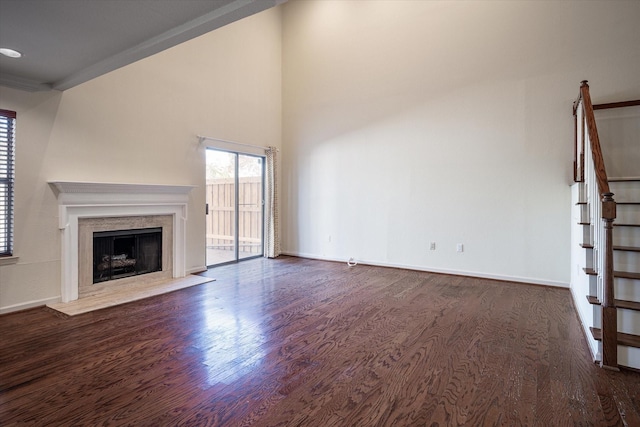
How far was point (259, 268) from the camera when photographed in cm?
591

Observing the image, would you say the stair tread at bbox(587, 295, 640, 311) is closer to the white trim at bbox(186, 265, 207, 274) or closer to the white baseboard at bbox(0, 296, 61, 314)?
the white trim at bbox(186, 265, 207, 274)

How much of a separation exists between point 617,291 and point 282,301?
3070mm

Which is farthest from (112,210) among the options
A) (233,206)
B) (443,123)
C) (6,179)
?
(443,123)

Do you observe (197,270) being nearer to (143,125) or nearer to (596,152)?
(143,125)

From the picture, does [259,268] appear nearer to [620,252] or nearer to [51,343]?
[51,343]

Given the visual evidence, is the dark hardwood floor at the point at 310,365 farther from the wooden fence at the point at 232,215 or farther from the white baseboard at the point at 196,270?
the wooden fence at the point at 232,215

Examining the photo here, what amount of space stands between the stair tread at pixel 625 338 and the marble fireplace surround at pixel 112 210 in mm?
4863

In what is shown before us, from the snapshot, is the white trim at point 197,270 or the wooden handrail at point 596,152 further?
the white trim at point 197,270

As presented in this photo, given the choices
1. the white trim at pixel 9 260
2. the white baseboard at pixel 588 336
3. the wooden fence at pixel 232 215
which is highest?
the wooden fence at pixel 232 215

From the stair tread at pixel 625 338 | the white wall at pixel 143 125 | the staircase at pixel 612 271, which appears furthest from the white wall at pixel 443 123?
the stair tread at pixel 625 338

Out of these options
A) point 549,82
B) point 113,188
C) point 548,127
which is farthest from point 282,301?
point 549,82

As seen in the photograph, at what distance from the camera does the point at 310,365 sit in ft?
8.12

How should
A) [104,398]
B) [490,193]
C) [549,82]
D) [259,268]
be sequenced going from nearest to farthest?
[104,398] < [549,82] < [490,193] < [259,268]

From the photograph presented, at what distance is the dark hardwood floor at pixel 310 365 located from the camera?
1.93 metres
